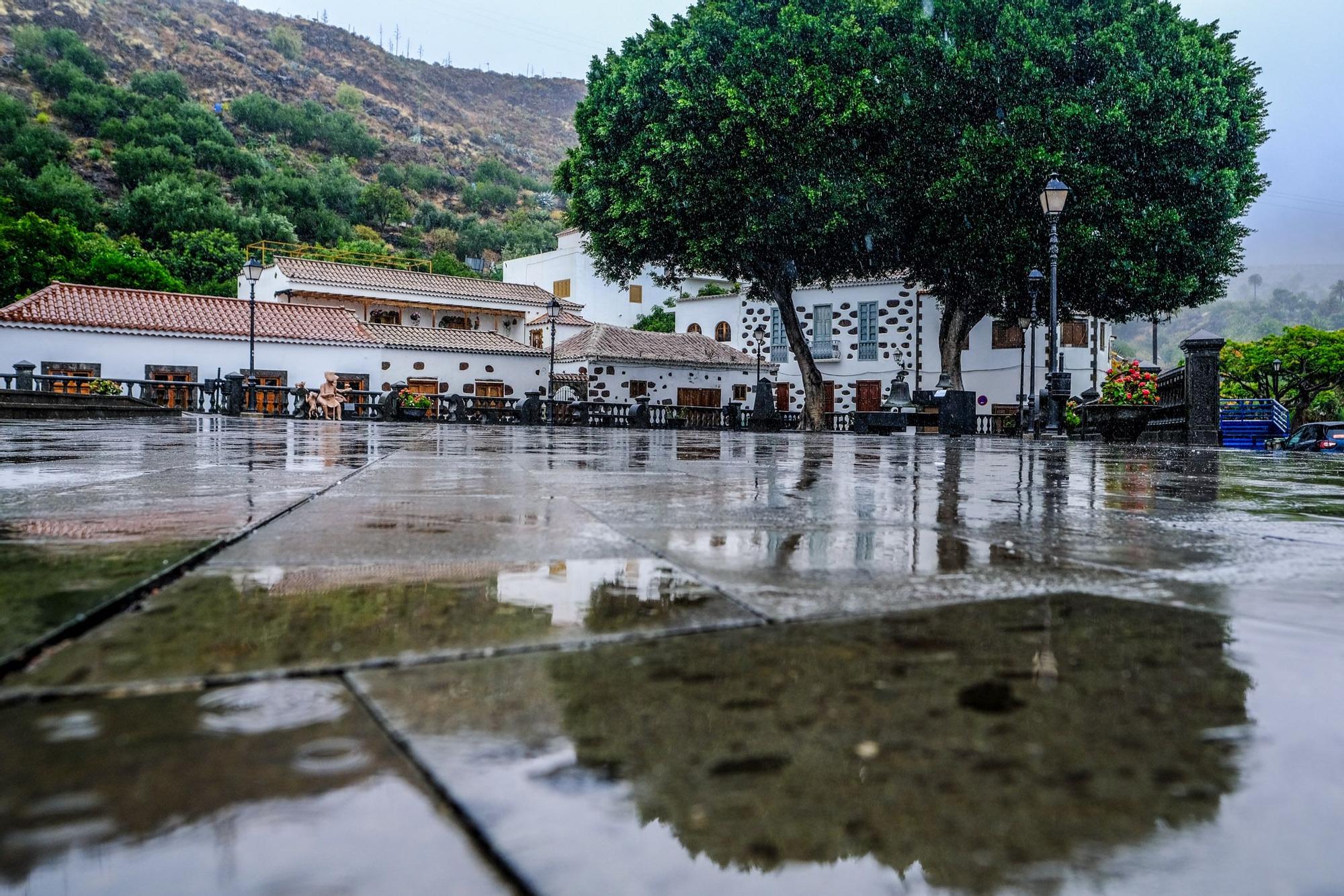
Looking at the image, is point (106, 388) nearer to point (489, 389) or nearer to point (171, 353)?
point (171, 353)

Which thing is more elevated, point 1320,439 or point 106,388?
point 106,388

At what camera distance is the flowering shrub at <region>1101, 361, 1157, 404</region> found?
1457 cm

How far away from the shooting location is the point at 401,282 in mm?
41688

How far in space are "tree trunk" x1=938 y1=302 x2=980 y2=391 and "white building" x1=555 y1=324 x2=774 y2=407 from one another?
33.1ft

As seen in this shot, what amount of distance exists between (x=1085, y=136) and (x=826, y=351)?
44.5 ft

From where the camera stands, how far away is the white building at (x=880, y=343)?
2939cm

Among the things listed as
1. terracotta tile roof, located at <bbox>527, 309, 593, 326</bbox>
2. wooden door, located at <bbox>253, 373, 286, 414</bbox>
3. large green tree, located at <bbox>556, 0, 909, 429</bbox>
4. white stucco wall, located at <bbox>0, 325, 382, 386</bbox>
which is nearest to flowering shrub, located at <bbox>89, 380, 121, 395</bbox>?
wooden door, located at <bbox>253, 373, 286, 414</bbox>

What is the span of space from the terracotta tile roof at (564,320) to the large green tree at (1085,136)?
872 inches

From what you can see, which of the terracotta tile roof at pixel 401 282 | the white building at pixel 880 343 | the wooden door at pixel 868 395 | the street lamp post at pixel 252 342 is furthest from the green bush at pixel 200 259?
the wooden door at pixel 868 395

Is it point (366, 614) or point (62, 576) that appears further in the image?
point (62, 576)

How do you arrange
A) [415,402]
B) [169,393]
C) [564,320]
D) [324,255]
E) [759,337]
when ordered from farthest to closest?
1. [324,255]
2. [564,320]
3. [759,337]
4. [169,393]
5. [415,402]

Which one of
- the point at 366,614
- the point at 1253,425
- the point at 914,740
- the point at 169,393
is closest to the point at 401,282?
the point at 169,393

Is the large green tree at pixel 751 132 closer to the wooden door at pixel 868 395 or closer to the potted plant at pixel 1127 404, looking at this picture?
the potted plant at pixel 1127 404

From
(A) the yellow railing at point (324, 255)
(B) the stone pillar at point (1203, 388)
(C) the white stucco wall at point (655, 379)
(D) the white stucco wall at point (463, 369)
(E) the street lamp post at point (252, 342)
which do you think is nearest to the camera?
(B) the stone pillar at point (1203, 388)
